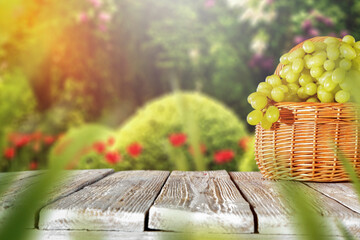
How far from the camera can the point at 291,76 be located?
1325 millimetres

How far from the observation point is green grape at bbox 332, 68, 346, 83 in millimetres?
1173

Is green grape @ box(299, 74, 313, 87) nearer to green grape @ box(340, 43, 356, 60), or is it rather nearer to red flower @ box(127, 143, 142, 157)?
green grape @ box(340, 43, 356, 60)

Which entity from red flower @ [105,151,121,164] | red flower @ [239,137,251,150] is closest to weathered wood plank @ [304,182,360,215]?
red flower @ [239,137,251,150]

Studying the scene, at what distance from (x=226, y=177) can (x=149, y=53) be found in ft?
15.4

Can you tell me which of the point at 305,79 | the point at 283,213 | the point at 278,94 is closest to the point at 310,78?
the point at 305,79

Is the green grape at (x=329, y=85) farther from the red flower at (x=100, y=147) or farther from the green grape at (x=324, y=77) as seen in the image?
the red flower at (x=100, y=147)

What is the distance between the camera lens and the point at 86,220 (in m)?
0.79

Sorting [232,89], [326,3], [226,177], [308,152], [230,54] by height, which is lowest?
[226,177]

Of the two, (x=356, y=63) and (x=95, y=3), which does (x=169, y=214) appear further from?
(x=95, y=3)

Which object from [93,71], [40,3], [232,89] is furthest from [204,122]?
[40,3]

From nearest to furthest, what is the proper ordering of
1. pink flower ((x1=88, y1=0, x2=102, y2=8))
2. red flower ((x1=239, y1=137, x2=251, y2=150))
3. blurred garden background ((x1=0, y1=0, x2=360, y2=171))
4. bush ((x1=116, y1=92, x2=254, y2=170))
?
1. bush ((x1=116, y1=92, x2=254, y2=170))
2. red flower ((x1=239, y1=137, x2=251, y2=150))
3. blurred garden background ((x1=0, y1=0, x2=360, y2=171))
4. pink flower ((x1=88, y1=0, x2=102, y2=8))

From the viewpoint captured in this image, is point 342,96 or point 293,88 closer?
point 342,96

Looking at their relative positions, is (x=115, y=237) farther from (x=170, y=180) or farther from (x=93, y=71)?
(x=93, y=71)

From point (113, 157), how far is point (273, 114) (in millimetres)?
2105
